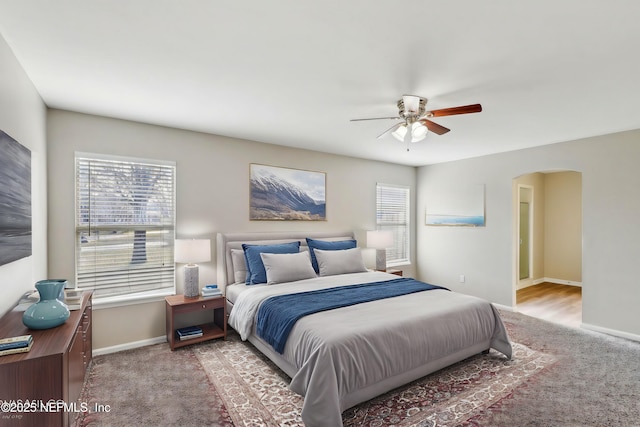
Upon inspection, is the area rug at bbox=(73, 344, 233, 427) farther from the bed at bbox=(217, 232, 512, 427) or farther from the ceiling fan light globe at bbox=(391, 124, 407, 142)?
the ceiling fan light globe at bbox=(391, 124, 407, 142)

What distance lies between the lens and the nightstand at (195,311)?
3.43 m

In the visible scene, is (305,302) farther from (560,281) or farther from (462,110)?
(560,281)

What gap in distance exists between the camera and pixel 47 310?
1963mm

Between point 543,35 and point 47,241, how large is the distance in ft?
14.2

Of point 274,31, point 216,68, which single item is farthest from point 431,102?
point 216,68

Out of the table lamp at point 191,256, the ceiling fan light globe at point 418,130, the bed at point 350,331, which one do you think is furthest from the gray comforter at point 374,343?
the ceiling fan light globe at point 418,130

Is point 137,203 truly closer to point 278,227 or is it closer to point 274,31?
point 278,227

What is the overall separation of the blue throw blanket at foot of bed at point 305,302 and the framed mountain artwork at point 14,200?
6.12ft

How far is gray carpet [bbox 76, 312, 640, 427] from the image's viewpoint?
91.3 inches

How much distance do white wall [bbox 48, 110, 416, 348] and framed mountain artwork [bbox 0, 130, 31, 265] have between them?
2.98 ft

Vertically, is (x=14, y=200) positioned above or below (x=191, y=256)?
above

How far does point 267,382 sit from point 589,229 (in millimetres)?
4318

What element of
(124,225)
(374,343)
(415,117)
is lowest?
(374,343)

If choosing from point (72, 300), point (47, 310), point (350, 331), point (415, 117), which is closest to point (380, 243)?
point (415, 117)
